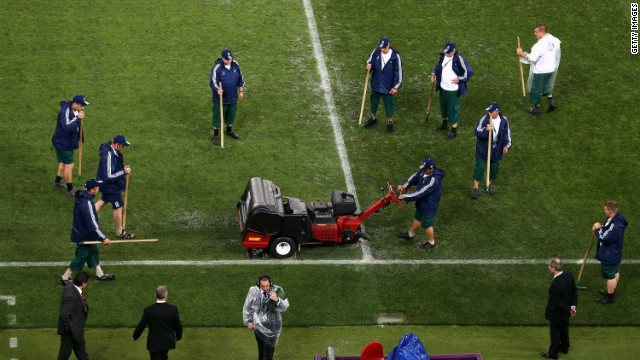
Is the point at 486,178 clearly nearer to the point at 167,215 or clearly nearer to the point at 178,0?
the point at 167,215

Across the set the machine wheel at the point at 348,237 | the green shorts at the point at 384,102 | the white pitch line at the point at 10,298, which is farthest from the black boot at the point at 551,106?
the white pitch line at the point at 10,298

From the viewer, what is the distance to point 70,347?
40.5ft

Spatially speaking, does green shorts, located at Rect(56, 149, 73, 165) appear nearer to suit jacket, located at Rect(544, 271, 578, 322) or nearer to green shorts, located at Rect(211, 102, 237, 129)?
green shorts, located at Rect(211, 102, 237, 129)

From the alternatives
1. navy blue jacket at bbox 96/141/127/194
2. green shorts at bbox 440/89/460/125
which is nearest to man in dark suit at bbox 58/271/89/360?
navy blue jacket at bbox 96/141/127/194

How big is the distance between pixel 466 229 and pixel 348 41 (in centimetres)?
698

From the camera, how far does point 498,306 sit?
14.4 m

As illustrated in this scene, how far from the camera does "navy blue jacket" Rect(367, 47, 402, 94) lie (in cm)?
1830

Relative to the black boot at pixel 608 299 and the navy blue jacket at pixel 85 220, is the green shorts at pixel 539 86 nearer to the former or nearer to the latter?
the black boot at pixel 608 299

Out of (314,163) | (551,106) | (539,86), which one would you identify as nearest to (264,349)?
(314,163)

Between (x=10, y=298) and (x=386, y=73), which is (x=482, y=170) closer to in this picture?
(x=386, y=73)

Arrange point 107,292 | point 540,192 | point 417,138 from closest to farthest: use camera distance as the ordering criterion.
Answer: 1. point 107,292
2. point 540,192
3. point 417,138

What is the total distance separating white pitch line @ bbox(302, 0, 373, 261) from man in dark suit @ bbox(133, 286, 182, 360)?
4.38 m

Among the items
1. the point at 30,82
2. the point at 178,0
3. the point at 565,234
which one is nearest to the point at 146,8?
the point at 178,0

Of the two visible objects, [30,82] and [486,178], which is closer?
[486,178]
